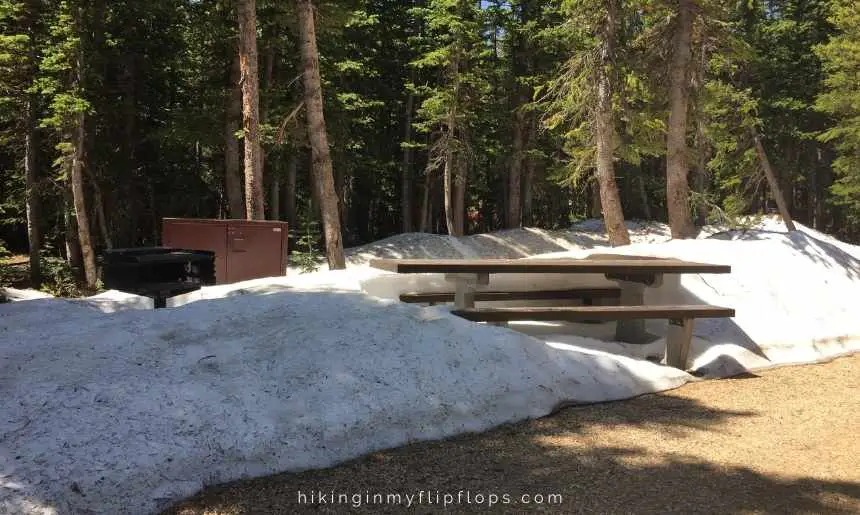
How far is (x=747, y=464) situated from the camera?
3.78 meters

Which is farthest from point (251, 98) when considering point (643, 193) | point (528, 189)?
point (643, 193)

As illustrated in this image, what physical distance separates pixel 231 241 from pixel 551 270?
680cm

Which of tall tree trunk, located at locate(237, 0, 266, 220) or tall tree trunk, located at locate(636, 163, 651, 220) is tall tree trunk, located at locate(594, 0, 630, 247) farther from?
tall tree trunk, located at locate(636, 163, 651, 220)

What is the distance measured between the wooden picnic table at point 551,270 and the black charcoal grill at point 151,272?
2.29m

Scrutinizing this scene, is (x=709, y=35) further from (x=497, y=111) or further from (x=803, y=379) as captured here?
(x=497, y=111)

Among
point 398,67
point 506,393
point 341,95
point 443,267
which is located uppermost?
point 398,67

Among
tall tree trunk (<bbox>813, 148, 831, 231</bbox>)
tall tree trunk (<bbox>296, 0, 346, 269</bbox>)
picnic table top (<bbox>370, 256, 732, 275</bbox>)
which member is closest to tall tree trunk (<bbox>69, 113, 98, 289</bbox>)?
tall tree trunk (<bbox>296, 0, 346, 269</bbox>)

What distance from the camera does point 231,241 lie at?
10578 millimetres

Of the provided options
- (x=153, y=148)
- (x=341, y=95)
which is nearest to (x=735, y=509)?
(x=341, y=95)

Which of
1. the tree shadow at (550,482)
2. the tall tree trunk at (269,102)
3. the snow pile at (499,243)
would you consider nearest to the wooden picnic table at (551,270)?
the tree shadow at (550,482)

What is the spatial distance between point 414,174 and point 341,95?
9146 millimetres

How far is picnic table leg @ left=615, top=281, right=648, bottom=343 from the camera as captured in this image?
6.87 meters

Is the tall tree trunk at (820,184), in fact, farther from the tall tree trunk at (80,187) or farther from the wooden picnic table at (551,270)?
the tall tree trunk at (80,187)

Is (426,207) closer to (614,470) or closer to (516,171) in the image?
(516,171)
